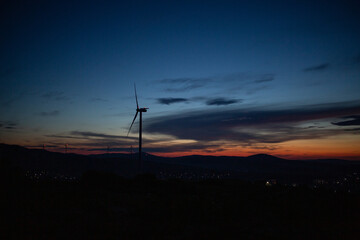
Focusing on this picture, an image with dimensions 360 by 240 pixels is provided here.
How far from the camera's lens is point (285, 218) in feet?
66.9

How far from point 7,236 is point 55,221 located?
134 inches

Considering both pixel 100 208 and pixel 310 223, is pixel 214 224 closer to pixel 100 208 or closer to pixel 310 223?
pixel 310 223

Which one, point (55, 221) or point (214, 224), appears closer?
point (55, 221)

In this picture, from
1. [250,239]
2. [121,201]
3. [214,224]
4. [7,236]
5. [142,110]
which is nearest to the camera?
[7,236]

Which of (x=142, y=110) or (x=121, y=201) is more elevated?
(x=142, y=110)

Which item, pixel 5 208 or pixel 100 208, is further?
pixel 100 208

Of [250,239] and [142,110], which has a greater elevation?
[142,110]

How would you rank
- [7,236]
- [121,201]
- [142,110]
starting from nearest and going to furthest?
[7,236] → [121,201] → [142,110]

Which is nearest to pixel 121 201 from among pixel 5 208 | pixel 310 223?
pixel 5 208

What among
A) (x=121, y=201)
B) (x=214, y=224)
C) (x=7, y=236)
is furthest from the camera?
(x=121, y=201)

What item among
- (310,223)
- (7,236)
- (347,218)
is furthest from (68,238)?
(347,218)

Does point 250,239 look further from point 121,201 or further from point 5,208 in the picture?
point 5,208

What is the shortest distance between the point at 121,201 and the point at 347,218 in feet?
64.1

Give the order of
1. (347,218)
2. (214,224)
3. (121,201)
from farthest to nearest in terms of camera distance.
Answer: (121,201) → (347,218) → (214,224)
